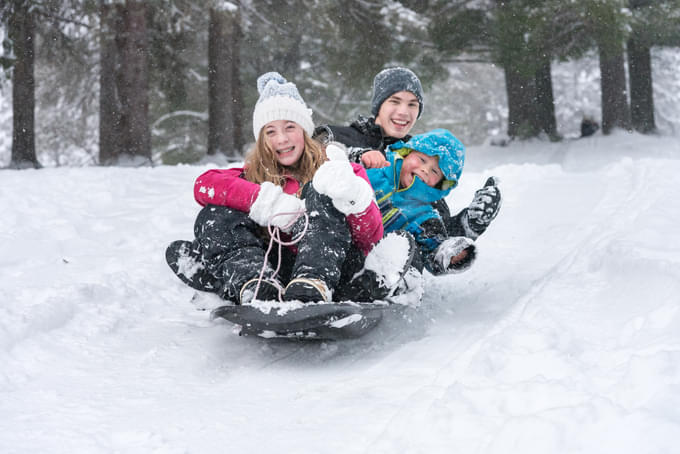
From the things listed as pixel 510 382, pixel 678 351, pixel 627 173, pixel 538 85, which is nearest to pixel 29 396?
pixel 510 382

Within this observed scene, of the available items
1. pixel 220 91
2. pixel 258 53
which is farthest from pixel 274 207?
pixel 258 53

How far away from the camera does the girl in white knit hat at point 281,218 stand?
9.23 ft

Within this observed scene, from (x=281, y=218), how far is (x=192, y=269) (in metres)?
0.58

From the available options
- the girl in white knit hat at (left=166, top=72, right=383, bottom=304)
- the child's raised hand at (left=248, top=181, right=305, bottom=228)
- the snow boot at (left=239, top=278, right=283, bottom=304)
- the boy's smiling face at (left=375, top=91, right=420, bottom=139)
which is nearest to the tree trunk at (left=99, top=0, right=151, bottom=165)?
the boy's smiling face at (left=375, top=91, right=420, bottom=139)

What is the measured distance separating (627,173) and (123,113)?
6.55 meters

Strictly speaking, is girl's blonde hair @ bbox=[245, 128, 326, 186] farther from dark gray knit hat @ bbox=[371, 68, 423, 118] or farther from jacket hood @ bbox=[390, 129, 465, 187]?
dark gray knit hat @ bbox=[371, 68, 423, 118]

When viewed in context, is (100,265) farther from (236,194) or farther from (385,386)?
(385,386)

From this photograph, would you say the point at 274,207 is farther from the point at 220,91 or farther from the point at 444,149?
the point at 220,91

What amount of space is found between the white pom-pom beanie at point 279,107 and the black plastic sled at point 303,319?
1.13 m

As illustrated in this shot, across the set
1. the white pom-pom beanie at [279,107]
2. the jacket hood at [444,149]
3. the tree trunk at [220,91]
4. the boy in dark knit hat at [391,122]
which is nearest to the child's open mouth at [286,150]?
the white pom-pom beanie at [279,107]

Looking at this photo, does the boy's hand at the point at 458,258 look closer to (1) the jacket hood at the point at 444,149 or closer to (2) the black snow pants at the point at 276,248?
(1) the jacket hood at the point at 444,149

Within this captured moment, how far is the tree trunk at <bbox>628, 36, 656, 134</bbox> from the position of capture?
1483 centimetres

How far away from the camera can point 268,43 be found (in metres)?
15.1

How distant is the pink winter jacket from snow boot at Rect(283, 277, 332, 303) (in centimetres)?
41
